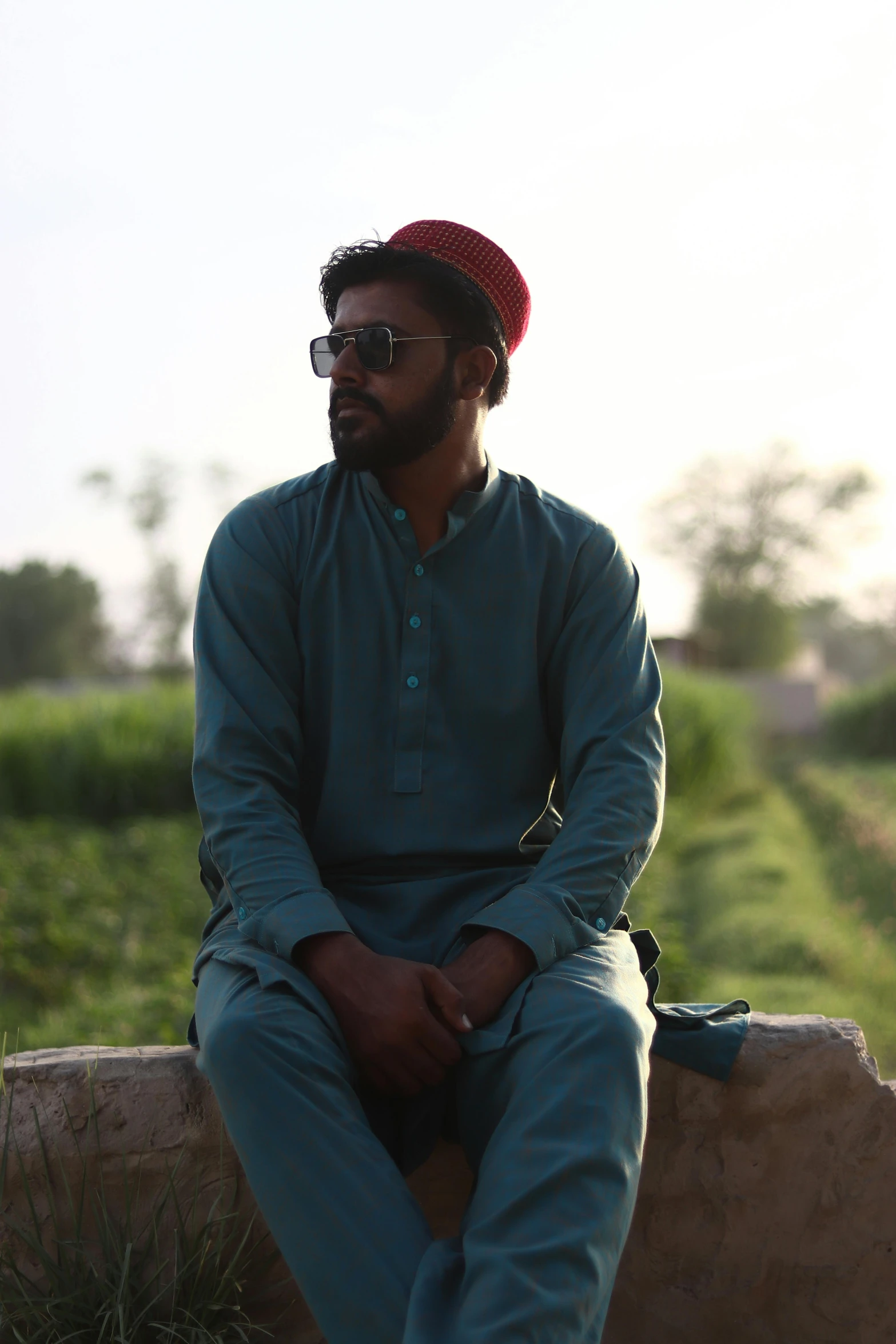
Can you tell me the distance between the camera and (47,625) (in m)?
48.2

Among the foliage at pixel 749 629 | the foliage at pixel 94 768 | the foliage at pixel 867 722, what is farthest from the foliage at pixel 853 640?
the foliage at pixel 94 768

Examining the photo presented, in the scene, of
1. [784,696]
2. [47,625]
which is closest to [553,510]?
[784,696]

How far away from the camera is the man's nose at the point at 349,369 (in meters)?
2.21

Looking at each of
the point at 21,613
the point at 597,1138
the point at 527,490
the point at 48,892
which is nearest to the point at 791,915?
the point at 48,892

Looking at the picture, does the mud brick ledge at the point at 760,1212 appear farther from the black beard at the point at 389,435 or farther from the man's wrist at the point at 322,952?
the black beard at the point at 389,435

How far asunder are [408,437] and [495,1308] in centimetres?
141

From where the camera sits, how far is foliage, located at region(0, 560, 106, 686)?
154 ft

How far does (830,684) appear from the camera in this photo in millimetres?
39750

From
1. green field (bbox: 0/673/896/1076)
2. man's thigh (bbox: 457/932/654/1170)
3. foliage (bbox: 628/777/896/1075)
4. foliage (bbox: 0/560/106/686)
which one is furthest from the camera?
foliage (bbox: 0/560/106/686)

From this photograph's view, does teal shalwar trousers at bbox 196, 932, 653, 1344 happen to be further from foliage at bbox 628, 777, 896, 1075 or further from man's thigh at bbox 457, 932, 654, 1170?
foliage at bbox 628, 777, 896, 1075

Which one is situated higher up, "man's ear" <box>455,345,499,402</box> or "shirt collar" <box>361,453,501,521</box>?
"man's ear" <box>455,345,499,402</box>

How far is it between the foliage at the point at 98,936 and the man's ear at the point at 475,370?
3.77 m

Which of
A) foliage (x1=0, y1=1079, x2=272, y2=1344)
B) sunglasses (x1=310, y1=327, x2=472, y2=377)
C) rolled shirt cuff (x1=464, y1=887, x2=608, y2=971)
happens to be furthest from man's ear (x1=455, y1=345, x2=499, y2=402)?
foliage (x1=0, y1=1079, x2=272, y2=1344)

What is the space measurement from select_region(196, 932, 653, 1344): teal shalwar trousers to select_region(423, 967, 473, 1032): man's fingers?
A: 0.04 metres
